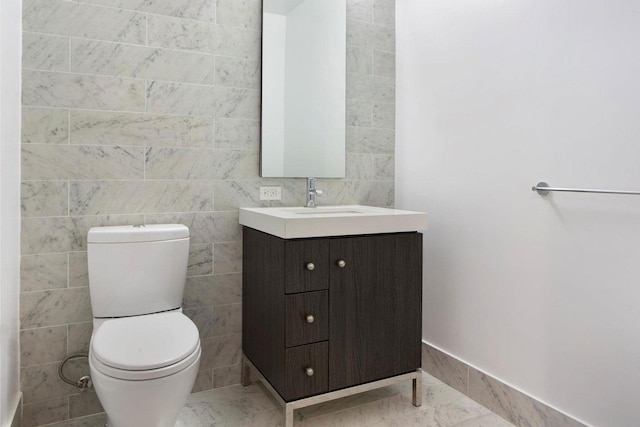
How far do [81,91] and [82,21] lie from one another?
0.30 meters

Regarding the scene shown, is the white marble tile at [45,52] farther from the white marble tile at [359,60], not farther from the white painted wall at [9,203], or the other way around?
the white marble tile at [359,60]

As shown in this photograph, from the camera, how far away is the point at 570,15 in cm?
172

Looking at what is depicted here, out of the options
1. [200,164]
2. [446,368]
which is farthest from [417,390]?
[200,164]

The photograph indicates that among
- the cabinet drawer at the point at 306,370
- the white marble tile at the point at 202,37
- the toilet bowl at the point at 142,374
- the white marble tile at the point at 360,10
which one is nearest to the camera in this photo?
the toilet bowl at the point at 142,374

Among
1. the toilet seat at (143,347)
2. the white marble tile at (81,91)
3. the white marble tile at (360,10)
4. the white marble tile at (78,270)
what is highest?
the white marble tile at (360,10)

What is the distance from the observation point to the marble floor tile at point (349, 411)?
2.00m

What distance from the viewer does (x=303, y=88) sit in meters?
2.43

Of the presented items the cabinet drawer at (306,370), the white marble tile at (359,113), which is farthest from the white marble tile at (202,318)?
the white marble tile at (359,113)

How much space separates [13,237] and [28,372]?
24.1 inches

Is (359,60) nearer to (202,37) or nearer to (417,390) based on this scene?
(202,37)

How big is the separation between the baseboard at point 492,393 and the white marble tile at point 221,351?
1.04 metres

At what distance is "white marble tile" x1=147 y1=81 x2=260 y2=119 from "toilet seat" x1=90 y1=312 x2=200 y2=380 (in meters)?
0.99

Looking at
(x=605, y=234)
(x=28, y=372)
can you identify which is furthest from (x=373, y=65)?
(x=28, y=372)

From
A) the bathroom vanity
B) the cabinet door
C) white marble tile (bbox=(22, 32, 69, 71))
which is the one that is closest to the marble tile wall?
white marble tile (bbox=(22, 32, 69, 71))
